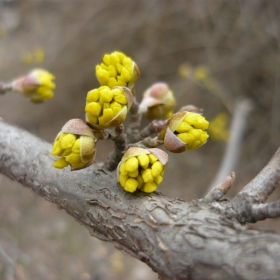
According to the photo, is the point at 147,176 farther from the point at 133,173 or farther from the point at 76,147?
the point at 76,147

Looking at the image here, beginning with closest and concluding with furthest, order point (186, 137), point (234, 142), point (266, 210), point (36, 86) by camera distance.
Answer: point (266, 210), point (186, 137), point (36, 86), point (234, 142)

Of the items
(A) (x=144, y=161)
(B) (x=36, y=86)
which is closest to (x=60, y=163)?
(A) (x=144, y=161)

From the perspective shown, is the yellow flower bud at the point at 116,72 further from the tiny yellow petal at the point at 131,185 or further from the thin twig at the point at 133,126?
the tiny yellow petal at the point at 131,185

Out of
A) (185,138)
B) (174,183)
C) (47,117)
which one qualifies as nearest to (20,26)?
(47,117)

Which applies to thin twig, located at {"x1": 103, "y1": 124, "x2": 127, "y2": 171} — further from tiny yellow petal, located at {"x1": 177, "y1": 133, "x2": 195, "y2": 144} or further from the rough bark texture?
tiny yellow petal, located at {"x1": 177, "y1": 133, "x2": 195, "y2": 144}

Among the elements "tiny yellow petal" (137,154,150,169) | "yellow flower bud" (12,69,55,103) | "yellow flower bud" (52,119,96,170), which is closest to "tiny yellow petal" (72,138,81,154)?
"yellow flower bud" (52,119,96,170)

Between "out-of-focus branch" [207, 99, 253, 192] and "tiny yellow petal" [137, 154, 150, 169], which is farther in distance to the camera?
"out-of-focus branch" [207, 99, 253, 192]

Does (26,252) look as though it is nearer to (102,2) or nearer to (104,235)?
(104,235)
